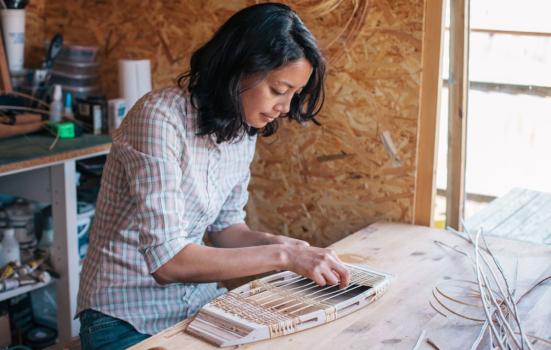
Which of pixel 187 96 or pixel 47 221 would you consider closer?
pixel 187 96

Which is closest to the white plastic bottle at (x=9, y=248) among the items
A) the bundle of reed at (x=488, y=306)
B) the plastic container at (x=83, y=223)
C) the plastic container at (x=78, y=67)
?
the plastic container at (x=83, y=223)

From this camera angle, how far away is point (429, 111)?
2.26 meters

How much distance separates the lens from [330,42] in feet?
7.71

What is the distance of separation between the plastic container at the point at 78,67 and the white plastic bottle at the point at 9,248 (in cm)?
68

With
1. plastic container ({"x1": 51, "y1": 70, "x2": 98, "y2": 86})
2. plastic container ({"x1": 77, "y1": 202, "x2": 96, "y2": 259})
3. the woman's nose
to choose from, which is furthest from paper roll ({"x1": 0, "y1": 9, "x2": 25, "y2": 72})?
the woman's nose

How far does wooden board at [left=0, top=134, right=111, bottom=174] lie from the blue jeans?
2.40ft

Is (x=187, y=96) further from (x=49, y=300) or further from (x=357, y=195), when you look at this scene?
(x=49, y=300)

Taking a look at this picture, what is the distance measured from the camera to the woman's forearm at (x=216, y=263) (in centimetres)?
167

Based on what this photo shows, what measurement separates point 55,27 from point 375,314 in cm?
200

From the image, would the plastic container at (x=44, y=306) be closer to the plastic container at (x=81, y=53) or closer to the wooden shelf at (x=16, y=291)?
the wooden shelf at (x=16, y=291)

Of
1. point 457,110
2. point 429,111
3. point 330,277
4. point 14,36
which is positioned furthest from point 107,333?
point 14,36

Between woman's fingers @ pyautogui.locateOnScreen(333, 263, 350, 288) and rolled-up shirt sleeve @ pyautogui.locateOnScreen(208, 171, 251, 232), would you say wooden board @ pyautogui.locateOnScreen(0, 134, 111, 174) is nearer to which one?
rolled-up shirt sleeve @ pyautogui.locateOnScreen(208, 171, 251, 232)

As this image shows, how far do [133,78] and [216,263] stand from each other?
129 cm

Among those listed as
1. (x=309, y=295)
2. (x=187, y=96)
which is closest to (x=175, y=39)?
(x=187, y=96)
